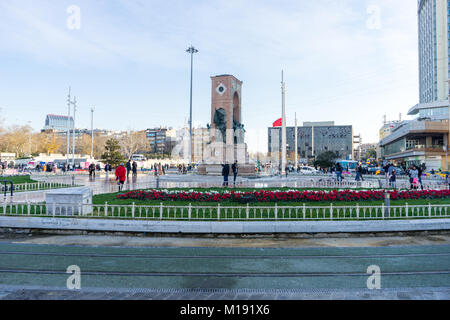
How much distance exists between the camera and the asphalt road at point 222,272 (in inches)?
190

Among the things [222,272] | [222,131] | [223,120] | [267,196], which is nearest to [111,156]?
[222,131]

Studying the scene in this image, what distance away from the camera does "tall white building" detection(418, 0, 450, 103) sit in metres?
74.8

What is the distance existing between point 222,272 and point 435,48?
93339 mm

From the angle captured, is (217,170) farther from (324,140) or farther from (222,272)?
(324,140)

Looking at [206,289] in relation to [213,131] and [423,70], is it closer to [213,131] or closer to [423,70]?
[213,131]

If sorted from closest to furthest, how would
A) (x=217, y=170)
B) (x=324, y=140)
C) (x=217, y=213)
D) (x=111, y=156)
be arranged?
(x=217, y=213), (x=217, y=170), (x=111, y=156), (x=324, y=140)

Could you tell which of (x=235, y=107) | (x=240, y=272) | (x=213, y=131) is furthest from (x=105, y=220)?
(x=235, y=107)

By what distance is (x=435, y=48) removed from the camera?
257ft

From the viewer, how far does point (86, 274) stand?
5652 millimetres

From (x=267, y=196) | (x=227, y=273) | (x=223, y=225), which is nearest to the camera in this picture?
(x=227, y=273)

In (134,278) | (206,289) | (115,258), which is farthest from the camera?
(115,258)
